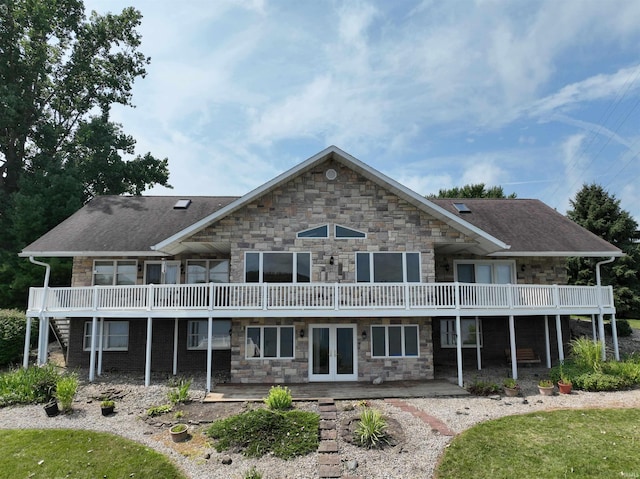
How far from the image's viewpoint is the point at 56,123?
33.4m

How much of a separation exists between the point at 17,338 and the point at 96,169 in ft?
55.9

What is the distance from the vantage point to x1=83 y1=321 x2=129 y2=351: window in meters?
16.9

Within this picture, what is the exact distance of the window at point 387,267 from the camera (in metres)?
14.9

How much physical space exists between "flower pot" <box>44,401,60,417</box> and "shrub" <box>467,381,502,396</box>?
12.3 metres

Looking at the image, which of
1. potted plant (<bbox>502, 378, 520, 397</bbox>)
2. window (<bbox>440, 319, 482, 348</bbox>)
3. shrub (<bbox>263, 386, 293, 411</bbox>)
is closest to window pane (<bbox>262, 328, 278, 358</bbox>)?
shrub (<bbox>263, 386, 293, 411</bbox>)

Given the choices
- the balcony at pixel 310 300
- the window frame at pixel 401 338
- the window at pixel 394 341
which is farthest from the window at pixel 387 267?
the window at pixel 394 341

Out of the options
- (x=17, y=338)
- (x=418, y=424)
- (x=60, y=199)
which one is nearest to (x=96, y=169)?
(x=60, y=199)

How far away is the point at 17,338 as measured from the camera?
693 inches

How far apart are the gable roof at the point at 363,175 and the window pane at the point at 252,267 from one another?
1.79 metres

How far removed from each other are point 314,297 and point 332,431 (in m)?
5.08

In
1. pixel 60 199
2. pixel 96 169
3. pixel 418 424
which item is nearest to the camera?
pixel 418 424

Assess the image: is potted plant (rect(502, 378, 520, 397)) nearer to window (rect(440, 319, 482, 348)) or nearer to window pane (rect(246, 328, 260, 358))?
window (rect(440, 319, 482, 348))

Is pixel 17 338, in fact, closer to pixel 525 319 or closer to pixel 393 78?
pixel 393 78

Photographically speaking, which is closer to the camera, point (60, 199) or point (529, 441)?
point (529, 441)
